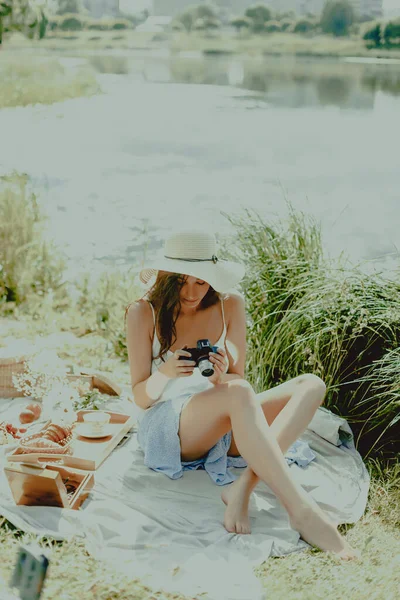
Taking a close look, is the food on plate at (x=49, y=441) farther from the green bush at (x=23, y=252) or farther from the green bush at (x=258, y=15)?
the green bush at (x=258, y=15)

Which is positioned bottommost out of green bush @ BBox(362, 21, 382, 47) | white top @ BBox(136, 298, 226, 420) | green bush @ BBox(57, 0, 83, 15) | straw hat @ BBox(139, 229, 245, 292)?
white top @ BBox(136, 298, 226, 420)

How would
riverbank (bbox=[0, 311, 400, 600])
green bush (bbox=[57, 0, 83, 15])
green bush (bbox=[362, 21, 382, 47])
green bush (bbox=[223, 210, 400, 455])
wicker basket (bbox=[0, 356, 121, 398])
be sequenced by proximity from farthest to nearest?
1. green bush (bbox=[57, 0, 83, 15])
2. green bush (bbox=[362, 21, 382, 47])
3. wicker basket (bbox=[0, 356, 121, 398])
4. green bush (bbox=[223, 210, 400, 455])
5. riverbank (bbox=[0, 311, 400, 600])

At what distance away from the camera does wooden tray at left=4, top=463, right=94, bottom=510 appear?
6.68 ft

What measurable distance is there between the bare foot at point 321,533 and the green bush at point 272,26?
552 centimetres

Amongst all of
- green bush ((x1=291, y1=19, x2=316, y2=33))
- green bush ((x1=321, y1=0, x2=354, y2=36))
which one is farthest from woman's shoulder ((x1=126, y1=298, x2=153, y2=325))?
green bush ((x1=321, y1=0, x2=354, y2=36))

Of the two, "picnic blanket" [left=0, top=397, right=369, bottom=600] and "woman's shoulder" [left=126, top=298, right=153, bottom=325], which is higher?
"woman's shoulder" [left=126, top=298, right=153, bottom=325]

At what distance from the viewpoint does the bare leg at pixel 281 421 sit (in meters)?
2.10

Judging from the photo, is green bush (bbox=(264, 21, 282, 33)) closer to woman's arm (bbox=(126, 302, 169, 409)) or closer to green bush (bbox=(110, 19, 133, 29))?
green bush (bbox=(110, 19, 133, 29))

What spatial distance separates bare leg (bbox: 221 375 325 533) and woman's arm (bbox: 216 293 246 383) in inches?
5.3

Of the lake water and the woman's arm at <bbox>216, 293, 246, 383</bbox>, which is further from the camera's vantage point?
the lake water

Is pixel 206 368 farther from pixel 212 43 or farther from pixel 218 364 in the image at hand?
pixel 212 43

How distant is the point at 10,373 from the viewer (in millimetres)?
2967

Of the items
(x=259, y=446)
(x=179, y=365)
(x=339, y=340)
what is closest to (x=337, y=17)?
(x=339, y=340)

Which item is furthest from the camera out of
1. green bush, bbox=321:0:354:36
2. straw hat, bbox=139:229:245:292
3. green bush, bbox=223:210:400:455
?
green bush, bbox=321:0:354:36
